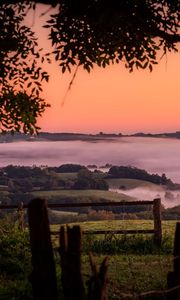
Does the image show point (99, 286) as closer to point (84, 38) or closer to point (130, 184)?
point (84, 38)

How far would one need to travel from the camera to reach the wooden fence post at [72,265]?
22.2ft

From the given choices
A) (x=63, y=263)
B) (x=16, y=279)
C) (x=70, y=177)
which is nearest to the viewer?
(x=63, y=263)

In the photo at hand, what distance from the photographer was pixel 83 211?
384 feet

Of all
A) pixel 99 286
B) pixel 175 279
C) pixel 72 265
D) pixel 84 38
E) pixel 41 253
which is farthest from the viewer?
pixel 84 38

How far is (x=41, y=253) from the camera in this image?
22.7 ft

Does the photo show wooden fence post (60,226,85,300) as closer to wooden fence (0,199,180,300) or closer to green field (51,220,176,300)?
wooden fence (0,199,180,300)

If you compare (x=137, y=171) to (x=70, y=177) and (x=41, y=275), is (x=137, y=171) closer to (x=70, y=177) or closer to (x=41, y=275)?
(x=70, y=177)

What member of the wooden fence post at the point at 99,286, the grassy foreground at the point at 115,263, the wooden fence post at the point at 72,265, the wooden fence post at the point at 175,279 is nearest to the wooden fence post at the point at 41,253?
the wooden fence post at the point at 72,265

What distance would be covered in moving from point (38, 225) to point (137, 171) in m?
136

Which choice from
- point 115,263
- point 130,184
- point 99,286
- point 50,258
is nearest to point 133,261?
point 115,263

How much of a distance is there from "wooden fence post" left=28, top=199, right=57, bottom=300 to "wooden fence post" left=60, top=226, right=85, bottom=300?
173 millimetres

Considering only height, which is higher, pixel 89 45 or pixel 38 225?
pixel 89 45

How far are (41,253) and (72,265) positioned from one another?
0.40m

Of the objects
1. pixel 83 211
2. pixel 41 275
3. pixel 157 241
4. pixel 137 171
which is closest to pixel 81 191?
pixel 83 211
